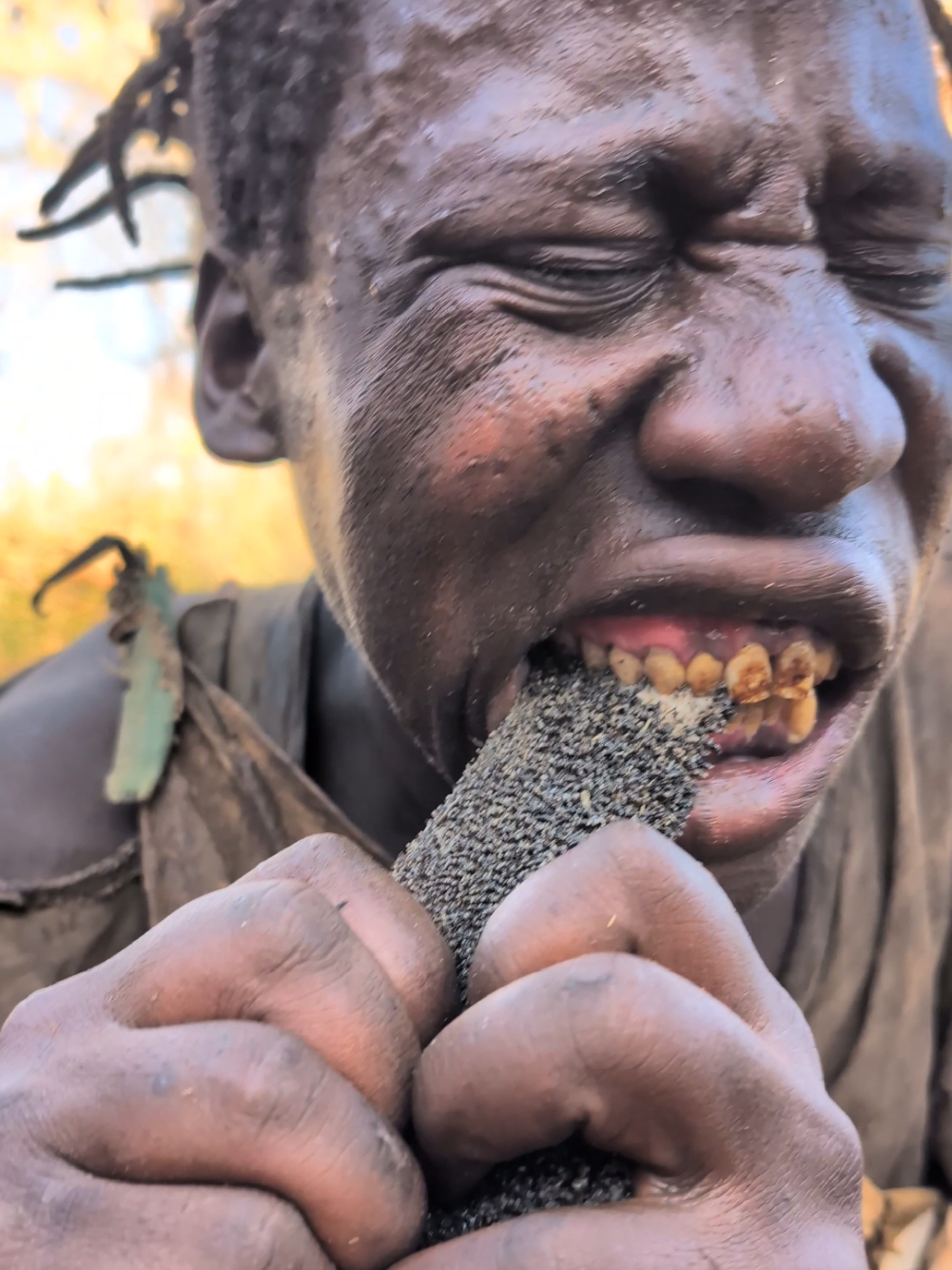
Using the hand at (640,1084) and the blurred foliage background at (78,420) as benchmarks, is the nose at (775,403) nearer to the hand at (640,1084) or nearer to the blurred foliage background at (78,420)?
the hand at (640,1084)

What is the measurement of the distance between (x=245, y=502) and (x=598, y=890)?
1.11 m

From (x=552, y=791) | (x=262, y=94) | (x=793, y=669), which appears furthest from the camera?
(x=262, y=94)

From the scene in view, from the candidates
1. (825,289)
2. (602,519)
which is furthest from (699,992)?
(825,289)

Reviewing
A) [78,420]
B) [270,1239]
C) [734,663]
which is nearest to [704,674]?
[734,663]

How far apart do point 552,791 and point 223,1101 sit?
7.6 inches

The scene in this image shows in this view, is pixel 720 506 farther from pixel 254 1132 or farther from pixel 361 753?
pixel 361 753

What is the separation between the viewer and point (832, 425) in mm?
497

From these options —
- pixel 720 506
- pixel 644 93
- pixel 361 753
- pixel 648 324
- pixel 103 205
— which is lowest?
pixel 361 753

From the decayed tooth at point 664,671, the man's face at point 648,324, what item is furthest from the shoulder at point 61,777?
the decayed tooth at point 664,671

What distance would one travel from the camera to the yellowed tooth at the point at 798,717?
59 centimetres

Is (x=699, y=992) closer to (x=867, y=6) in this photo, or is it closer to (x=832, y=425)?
(x=832, y=425)

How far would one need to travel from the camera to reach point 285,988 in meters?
0.37

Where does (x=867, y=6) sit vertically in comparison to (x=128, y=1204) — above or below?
above

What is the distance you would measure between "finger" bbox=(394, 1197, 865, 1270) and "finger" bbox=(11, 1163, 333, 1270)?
0.04m
